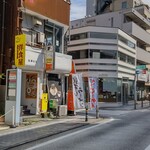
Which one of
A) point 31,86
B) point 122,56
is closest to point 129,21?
point 122,56

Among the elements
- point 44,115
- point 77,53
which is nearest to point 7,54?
point 44,115

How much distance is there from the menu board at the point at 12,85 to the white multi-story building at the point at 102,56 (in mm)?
29284

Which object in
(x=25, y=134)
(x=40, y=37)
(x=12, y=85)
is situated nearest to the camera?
(x=25, y=134)

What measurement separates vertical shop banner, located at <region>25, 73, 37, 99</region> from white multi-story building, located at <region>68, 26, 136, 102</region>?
75.7 feet

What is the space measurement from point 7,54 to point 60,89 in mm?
5822

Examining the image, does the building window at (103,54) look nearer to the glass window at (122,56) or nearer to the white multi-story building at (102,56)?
the white multi-story building at (102,56)

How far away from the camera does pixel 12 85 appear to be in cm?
1736

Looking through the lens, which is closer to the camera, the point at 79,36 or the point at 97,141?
the point at 97,141

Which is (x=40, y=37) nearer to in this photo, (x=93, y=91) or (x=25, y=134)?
(x=93, y=91)

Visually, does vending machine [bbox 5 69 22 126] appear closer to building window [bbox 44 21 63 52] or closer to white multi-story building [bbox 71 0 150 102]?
building window [bbox 44 21 63 52]

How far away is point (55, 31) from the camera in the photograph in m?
26.1

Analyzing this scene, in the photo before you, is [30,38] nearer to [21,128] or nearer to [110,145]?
[21,128]

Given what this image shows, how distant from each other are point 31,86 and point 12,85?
6226 millimetres

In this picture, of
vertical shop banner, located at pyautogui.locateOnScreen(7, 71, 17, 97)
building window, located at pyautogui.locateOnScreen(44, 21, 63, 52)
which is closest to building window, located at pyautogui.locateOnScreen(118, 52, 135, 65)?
building window, located at pyautogui.locateOnScreen(44, 21, 63, 52)
